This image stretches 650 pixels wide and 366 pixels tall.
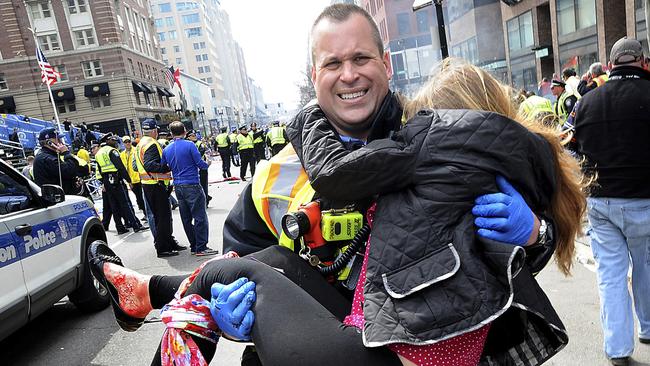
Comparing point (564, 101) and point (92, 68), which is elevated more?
point (92, 68)

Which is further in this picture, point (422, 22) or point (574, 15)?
point (422, 22)

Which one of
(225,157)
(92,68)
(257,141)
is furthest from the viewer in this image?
(92,68)

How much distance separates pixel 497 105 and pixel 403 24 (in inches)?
2573

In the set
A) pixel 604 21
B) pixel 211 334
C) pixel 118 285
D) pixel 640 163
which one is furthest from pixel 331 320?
pixel 604 21

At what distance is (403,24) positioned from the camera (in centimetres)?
6241

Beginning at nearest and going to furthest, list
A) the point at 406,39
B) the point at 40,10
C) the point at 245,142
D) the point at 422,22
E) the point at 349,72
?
the point at 349,72, the point at 245,142, the point at 40,10, the point at 422,22, the point at 406,39

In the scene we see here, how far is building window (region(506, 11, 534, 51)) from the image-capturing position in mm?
28062

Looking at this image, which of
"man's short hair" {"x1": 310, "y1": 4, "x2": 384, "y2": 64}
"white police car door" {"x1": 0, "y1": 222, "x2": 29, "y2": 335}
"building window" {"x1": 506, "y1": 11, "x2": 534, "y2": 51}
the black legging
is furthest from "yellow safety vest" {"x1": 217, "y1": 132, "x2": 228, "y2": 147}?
"building window" {"x1": 506, "y1": 11, "x2": 534, "y2": 51}

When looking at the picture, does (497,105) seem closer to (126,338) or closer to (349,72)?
(349,72)

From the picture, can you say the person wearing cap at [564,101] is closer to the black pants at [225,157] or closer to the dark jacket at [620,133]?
the dark jacket at [620,133]

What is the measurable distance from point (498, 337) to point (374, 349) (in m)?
0.49

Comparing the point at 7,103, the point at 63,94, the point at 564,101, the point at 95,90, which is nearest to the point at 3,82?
the point at 7,103

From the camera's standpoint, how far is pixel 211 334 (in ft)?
5.44

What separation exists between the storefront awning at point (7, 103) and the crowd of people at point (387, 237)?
5132cm
